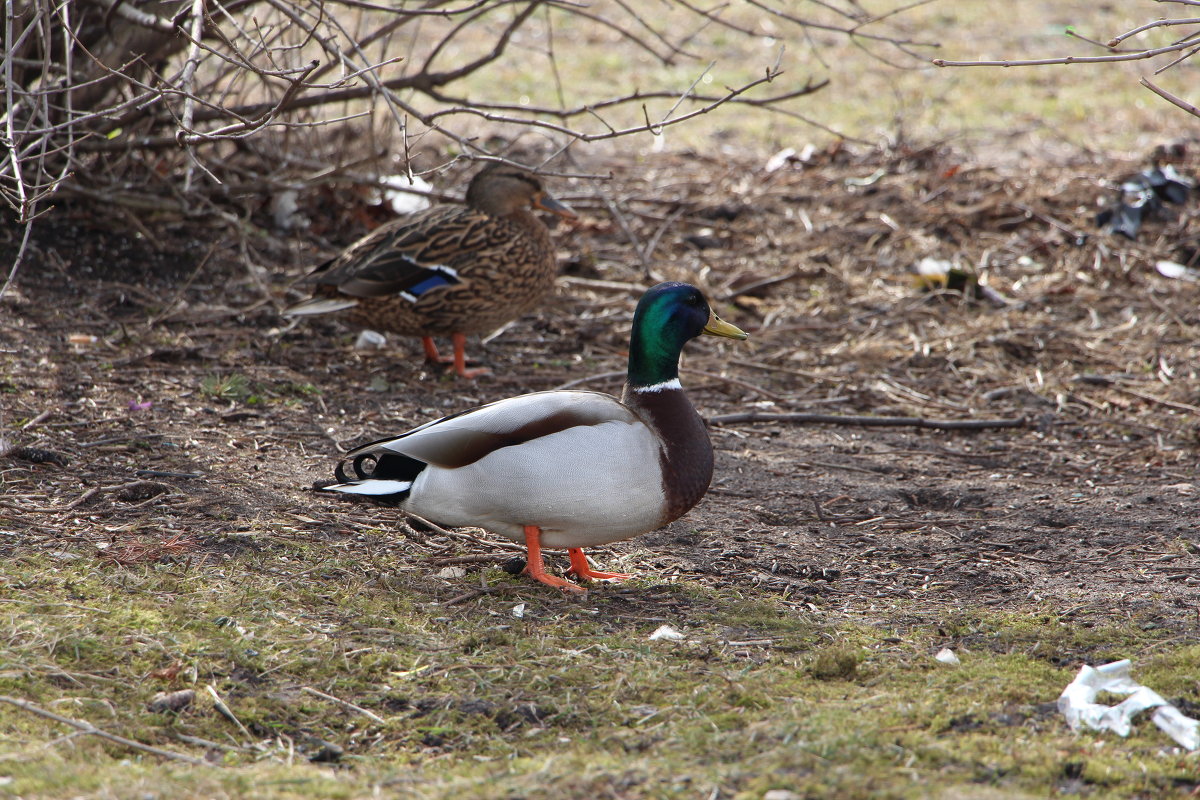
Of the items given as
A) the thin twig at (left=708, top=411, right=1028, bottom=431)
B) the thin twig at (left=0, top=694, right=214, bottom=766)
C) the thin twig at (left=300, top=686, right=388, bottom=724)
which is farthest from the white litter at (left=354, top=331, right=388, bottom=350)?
the thin twig at (left=0, top=694, right=214, bottom=766)

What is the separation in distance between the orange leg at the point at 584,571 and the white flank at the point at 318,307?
2.23m

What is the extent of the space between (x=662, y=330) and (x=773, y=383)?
1967mm

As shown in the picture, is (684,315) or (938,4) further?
(938,4)

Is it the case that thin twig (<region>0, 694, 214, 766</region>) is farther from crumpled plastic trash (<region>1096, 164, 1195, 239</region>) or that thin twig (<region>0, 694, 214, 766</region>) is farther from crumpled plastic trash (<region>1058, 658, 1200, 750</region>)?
crumpled plastic trash (<region>1096, 164, 1195, 239</region>)

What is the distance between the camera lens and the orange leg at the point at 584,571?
3781 millimetres

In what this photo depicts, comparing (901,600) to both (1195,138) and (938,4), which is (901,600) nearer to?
(1195,138)

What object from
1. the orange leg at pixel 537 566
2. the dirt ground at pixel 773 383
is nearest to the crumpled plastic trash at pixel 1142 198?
the dirt ground at pixel 773 383

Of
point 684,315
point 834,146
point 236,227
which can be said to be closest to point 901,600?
point 684,315

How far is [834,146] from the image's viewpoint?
29.7 ft

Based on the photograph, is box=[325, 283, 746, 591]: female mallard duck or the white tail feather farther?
the white tail feather

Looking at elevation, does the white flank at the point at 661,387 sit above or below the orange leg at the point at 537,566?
above

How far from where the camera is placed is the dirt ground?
3.86m

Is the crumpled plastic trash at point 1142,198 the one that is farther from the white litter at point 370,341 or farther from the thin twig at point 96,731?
the thin twig at point 96,731

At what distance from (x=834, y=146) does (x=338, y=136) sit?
3770 mm
